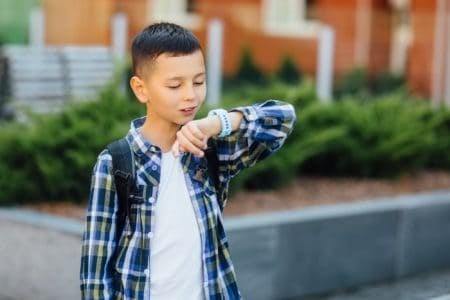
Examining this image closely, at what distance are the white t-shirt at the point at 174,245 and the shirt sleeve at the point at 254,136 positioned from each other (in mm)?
235

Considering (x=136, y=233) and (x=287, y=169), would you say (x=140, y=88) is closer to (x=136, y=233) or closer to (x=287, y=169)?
(x=136, y=233)

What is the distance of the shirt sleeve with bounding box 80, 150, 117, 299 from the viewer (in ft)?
11.4

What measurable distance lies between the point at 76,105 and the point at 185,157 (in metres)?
4.98

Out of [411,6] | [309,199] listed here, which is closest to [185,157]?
[309,199]

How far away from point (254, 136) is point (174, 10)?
16.8 metres

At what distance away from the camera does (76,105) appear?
8.39m

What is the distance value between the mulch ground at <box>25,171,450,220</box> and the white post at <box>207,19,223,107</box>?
3866 millimetres

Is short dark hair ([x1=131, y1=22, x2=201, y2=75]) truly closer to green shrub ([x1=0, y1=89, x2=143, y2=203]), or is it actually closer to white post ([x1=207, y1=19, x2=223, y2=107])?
green shrub ([x1=0, y1=89, x2=143, y2=203])

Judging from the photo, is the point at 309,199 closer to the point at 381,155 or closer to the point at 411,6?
the point at 381,155

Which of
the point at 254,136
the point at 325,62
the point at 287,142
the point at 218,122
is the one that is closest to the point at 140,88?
the point at 218,122

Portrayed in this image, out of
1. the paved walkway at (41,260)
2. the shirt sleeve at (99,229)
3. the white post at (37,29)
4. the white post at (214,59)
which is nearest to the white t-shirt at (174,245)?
the shirt sleeve at (99,229)

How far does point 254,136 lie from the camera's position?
367 cm

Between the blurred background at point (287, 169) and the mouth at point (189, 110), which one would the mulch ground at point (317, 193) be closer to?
the blurred background at point (287, 169)

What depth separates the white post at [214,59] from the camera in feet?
42.9
